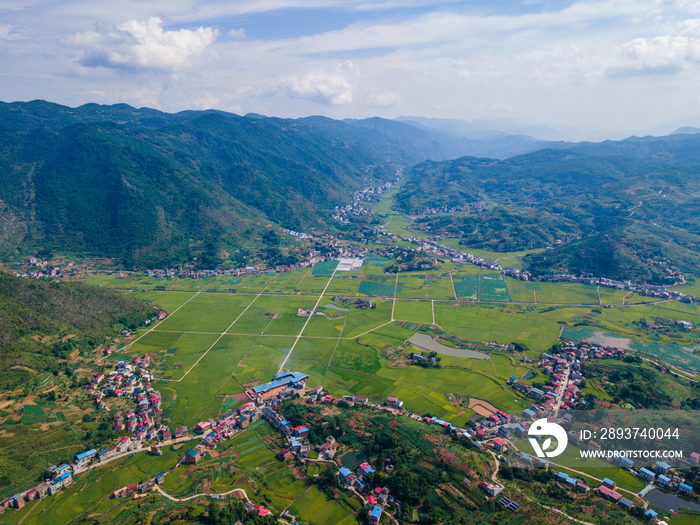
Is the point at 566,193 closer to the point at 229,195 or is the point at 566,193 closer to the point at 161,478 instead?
the point at 229,195

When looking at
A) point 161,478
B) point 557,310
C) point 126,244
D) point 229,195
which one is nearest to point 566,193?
point 557,310

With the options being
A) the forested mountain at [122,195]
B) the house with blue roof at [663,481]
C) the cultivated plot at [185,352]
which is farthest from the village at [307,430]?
the forested mountain at [122,195]

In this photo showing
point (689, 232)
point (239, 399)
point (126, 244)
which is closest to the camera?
point (239, 399)

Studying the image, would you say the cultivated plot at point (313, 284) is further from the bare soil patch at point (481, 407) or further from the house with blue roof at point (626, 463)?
the house with blue roof at point (626, 463)

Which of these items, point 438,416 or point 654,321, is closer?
point 438,416

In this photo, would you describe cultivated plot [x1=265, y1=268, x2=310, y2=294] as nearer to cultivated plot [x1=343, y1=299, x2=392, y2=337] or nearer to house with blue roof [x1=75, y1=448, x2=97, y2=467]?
cultivated plot [x1=343, y1=299, x2=392, y2=337]

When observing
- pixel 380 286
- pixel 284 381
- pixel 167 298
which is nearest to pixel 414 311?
pixel 380 286
